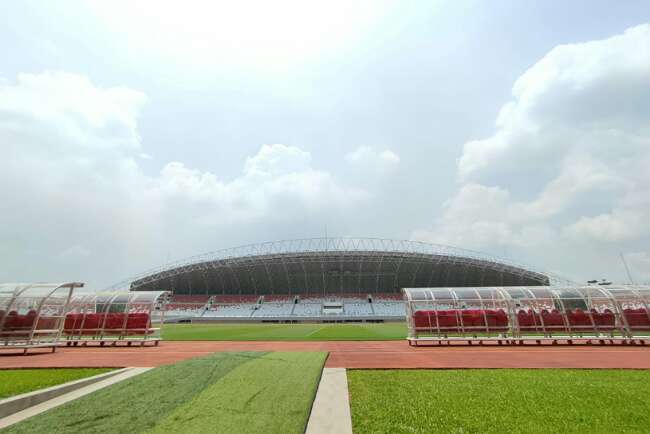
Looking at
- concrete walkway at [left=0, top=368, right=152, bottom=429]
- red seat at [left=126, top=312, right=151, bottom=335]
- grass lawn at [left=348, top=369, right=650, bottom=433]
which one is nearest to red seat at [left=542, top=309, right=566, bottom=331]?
grass lawn at [left=348, top=369, right=650, bottom=433]

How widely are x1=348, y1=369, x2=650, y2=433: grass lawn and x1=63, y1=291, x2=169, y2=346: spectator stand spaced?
47.5 ft

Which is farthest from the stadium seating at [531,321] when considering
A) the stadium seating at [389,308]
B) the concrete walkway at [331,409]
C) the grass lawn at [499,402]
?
the stadium seating at [389,308]

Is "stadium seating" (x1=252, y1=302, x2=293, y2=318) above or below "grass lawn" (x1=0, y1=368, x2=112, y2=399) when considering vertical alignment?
above

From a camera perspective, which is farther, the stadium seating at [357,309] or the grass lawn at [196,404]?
the stadium seating at [357,309]

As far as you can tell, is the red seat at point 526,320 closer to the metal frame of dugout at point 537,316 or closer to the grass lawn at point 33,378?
the metal frame of dugout at point 537,316

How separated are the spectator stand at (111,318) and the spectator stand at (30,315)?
2700 millimetres

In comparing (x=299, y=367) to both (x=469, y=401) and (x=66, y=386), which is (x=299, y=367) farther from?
(x=66, y=386)

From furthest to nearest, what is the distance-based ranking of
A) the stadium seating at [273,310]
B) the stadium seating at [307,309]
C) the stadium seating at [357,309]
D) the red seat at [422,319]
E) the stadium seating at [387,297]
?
1. the stadium seating at [387,297]
2. the stadium seating at [307,309]
3. the stadium seating at [273,310]
4. the stadium seating at [357,309]
5. the red seat at [422,319]

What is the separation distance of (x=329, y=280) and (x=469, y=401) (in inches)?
2570

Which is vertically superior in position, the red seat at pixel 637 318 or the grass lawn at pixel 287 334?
the red seat at pixel 637 318

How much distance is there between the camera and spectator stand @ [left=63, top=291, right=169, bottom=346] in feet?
55.7

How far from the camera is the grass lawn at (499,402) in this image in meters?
4.50

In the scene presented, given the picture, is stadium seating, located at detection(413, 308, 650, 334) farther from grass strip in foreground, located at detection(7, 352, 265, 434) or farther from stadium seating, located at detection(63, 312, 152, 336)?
stadium seating, located at detection(63, 312, 152, 336)

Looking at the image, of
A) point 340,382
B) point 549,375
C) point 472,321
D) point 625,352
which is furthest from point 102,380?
point 625,352
